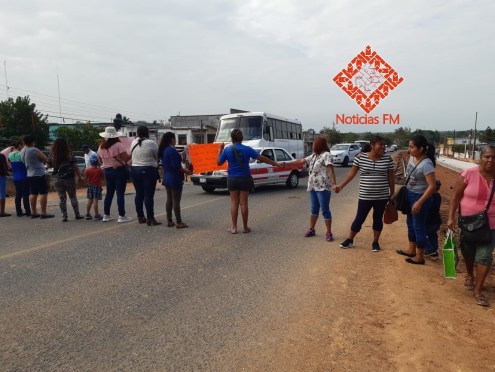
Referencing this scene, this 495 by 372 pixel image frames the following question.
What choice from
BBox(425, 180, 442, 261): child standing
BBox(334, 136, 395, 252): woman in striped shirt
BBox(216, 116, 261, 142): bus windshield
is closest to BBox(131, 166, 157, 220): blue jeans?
BBox(334, 136, 395, 252): woman in striped shirt

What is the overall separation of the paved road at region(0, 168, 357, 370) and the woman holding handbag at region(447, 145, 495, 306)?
188 cm

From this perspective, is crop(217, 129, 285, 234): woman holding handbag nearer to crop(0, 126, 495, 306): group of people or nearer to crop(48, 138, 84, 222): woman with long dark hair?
crop(0, 126, 495, 306): group of people

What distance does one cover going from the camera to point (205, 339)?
3.33 metres

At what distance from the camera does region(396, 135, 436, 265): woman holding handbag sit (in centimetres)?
503

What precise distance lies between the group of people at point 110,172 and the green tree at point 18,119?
33.9 meters

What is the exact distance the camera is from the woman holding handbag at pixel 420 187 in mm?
5031

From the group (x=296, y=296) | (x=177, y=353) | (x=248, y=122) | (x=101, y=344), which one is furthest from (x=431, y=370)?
(x=248, y=122)

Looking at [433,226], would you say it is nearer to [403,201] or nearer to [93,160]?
[403,201]

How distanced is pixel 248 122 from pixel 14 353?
15.8 m

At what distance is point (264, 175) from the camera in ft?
46.5

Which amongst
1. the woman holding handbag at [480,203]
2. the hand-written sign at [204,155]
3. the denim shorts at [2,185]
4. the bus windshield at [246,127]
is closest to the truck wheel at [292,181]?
the bus windshield at [246,127]

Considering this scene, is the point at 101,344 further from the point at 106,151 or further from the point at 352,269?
the point at 106,151

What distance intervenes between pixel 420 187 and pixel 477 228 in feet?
4.30

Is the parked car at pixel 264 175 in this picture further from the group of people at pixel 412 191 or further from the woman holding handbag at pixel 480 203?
the woman holding handbag at pixel 480 203
